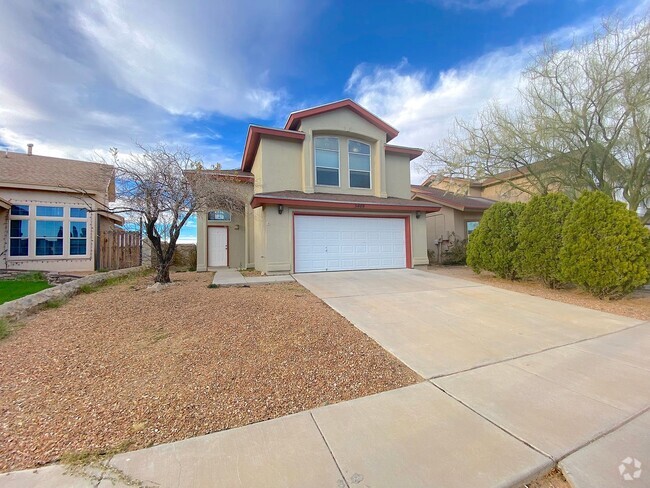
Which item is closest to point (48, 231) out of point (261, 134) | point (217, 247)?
point (217, 247)

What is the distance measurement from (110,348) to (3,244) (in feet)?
42.6

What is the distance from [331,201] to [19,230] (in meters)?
13.5

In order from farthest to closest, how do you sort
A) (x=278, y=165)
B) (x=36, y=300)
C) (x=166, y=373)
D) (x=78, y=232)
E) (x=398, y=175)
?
1. (x=398, y=175)
2. (x=78, y=232)
3. (x=278, y=165)
4. (x=36, y=300)
5. (x=166, y=373)

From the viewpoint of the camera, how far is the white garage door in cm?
1103

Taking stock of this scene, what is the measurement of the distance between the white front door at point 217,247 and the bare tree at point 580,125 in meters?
12.3

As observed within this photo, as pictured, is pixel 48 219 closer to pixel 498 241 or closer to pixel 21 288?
pixel 21 288

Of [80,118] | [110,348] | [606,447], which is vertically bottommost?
[606,447]

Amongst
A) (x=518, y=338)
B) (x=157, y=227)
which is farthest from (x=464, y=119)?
(x=157, y=227)

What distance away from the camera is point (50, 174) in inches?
523

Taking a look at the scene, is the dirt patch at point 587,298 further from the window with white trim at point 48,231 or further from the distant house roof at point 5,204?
the distant house roof at point 5,204

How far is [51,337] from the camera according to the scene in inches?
171

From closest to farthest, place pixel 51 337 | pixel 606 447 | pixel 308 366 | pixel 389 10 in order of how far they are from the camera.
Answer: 1. pixel 606 447
2. pixel 308 366
3. pixel 51 337
4. pixel 389 10

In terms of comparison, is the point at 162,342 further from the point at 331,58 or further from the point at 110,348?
the point at 331,58

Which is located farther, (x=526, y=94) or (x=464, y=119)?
(x=464, y=119)
